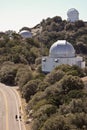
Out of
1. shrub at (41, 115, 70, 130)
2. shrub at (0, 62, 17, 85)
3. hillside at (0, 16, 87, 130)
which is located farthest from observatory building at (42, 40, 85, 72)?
shrub at (41, 115, 70, 130)

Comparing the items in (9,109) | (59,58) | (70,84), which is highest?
(59,58)

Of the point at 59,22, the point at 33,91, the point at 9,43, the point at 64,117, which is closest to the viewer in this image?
the point at 64,117

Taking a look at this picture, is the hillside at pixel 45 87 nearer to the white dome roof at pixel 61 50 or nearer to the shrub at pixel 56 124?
the shrub at pixel 56 124

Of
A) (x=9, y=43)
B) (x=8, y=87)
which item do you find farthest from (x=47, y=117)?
(x=9, y=43)

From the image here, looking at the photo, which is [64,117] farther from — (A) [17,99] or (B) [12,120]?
(A) [17,99]

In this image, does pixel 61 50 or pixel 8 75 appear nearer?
pixel 8 75

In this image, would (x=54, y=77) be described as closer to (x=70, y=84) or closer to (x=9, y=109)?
(x=70, y=84)

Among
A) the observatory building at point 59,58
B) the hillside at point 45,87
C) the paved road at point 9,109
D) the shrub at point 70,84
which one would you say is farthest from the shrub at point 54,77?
the observatory building at point 59,58

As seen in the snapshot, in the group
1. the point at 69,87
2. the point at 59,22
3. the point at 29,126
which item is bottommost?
the point at 29,126

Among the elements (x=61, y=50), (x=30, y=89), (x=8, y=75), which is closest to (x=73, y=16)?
(x=61, y=50)
